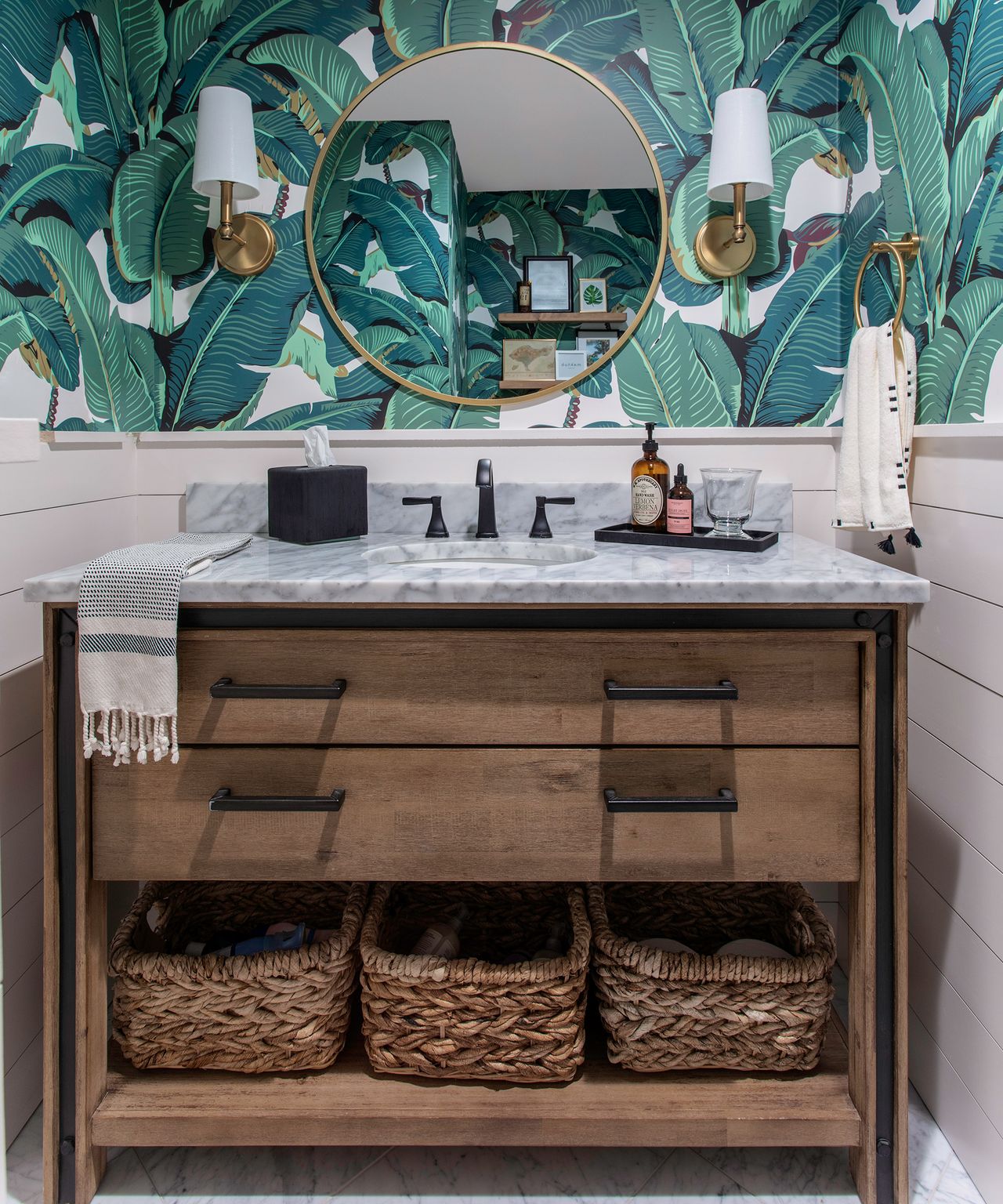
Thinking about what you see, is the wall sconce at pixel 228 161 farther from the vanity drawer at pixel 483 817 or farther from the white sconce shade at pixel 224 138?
the vanity drawer at pixel 483 817

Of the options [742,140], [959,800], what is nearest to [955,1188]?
[959,800]

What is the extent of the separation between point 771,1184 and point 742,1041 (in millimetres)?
235

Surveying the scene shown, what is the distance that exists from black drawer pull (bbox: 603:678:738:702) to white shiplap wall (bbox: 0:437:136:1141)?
0.97 meters

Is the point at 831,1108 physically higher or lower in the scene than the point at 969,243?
lower

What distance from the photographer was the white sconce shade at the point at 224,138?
1.84 meters

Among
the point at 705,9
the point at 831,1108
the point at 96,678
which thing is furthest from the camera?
the point at 705,9

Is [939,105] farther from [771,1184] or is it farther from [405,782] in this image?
[771,1184]

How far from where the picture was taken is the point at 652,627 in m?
1.29

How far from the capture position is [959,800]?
145 cm

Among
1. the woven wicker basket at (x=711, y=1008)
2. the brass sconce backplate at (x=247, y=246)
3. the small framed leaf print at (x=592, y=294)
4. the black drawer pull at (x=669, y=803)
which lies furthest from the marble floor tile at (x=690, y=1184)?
the brass sconce backplate at (x=247, y=246)

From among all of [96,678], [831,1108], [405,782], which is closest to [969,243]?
[405,782]

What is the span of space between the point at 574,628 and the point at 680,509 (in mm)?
547

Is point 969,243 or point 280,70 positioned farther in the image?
point 280,70

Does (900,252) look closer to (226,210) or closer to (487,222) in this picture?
(487,222)
